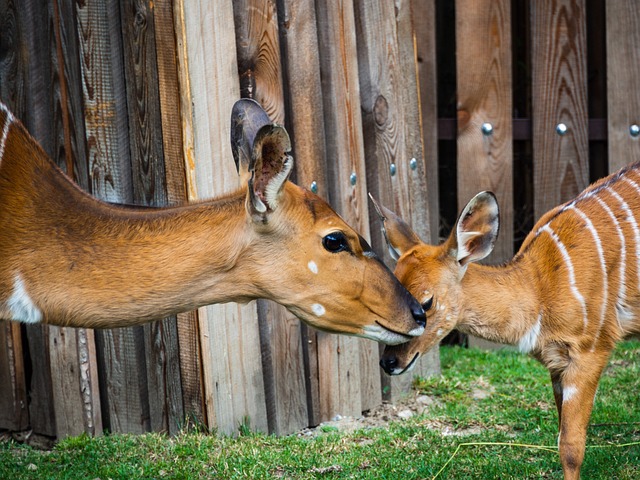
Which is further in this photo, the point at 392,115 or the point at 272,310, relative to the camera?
the point at 392,115

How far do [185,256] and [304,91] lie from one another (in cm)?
220

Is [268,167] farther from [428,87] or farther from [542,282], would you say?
[428,87]

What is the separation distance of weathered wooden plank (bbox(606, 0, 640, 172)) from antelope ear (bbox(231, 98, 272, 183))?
12.9ft

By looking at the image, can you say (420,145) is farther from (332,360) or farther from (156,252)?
(156,252)

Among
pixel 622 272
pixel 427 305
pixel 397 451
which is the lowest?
pixel 397 451

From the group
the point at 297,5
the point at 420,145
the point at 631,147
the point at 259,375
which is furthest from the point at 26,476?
the point at 631,147

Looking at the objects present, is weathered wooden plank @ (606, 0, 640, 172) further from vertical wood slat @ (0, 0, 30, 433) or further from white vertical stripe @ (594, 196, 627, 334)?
vertical wood slat @ (0, 0, 30, 433)

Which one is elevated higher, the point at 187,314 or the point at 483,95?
the point at 483,95

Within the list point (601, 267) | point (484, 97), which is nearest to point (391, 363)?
Result: point (601, 267)

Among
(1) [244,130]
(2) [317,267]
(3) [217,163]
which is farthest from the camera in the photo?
(3) [217,163]

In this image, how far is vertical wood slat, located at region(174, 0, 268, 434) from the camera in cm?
528

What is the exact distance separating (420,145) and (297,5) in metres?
1.62

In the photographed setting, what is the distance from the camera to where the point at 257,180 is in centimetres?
392

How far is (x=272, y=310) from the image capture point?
5.84 m
